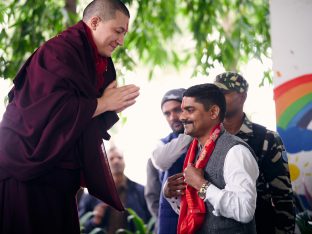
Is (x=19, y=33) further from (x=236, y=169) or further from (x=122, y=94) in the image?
(x=236, y=169)

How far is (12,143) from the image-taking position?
7.37 ft

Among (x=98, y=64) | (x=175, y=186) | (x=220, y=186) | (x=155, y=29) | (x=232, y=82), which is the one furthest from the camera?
(x=155, y=29)

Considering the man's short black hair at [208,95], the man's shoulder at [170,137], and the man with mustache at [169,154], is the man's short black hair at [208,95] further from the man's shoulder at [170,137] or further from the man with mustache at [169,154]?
the man's shoulder at [170,137]

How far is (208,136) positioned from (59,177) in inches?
26.3

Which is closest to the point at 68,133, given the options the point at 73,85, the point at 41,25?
the point at 73,85

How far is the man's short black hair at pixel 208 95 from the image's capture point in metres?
2.57

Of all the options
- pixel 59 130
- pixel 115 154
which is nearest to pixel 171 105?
pixel 59 130

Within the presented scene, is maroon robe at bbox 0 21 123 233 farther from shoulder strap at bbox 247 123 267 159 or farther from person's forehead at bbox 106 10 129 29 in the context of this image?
shoulder strap at bbox 247 123 267 159

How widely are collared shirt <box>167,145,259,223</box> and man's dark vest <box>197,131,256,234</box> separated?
0.03 m

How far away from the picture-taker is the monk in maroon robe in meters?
2.22

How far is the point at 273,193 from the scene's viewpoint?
9.52 feet

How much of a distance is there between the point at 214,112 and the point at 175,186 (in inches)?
14.7

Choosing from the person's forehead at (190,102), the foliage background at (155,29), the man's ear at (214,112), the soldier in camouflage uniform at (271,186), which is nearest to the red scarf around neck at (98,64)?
the person's forehead at (190,102)

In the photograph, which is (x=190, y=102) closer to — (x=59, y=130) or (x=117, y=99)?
(x=117, y=99)
